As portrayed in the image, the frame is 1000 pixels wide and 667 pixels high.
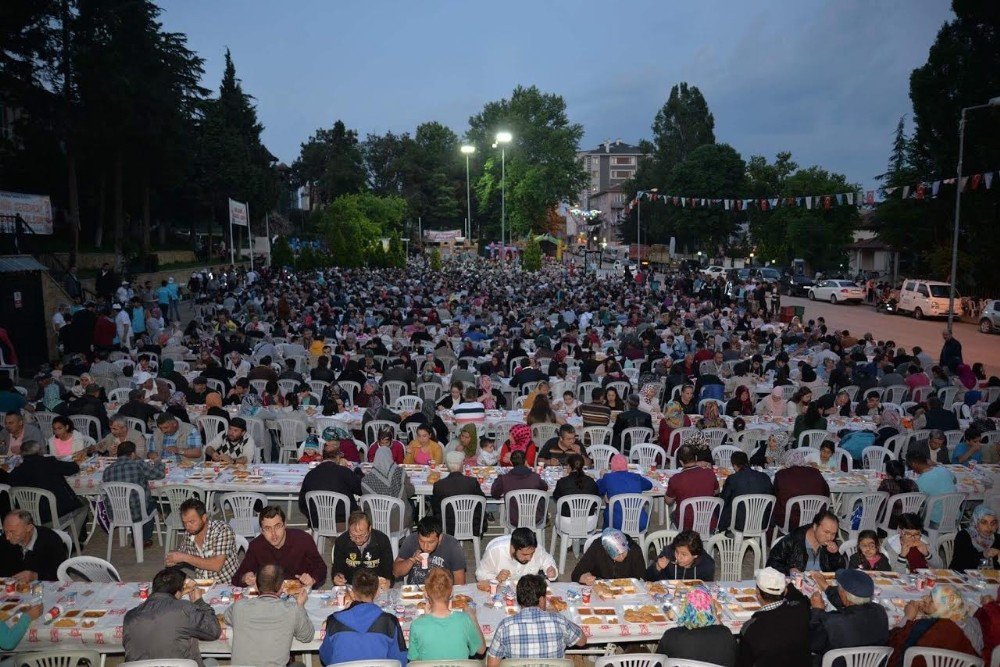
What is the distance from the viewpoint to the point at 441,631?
393 centimetres

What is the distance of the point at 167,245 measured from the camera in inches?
1775

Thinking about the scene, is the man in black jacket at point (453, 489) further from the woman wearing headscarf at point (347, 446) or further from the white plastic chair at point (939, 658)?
the white plastic chair at point (939, 658)

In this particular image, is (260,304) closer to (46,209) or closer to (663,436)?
(46,209)

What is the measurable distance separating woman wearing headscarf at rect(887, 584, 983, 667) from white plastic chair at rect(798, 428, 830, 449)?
4524 mm

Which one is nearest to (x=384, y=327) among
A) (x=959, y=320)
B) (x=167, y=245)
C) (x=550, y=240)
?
(x=959, y=320)

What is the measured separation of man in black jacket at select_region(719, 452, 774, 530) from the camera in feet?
21.1

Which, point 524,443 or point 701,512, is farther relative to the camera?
point 524,443

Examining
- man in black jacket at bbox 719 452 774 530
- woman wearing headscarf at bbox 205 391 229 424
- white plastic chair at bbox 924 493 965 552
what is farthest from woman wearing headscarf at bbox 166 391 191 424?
white plastic chair at bbox 924 493 965 552

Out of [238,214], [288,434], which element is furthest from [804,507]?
[238,214]

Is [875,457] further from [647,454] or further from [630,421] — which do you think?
[630,421]

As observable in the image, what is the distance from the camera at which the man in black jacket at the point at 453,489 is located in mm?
6461

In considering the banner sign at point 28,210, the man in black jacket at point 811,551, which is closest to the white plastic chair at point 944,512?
the man in black jacket at point 811,551

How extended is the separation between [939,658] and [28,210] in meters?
27.6

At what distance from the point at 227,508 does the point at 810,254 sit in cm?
4432
